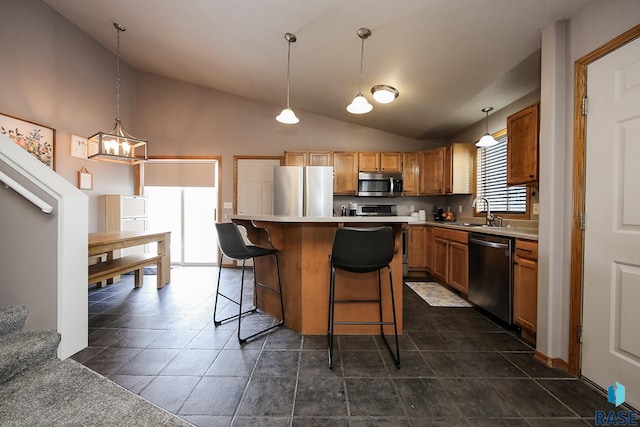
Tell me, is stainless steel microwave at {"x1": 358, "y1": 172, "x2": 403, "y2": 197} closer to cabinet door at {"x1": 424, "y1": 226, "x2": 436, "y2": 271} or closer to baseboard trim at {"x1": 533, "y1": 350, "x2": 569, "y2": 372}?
cabinet door at {"x1": 424, "y1": 226, "x2": 436, "y2": 271}

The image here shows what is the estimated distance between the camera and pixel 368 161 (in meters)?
4.56

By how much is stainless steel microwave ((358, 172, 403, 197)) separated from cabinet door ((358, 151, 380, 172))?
0.32 feet

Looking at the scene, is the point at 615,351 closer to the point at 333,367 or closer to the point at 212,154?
the point at 333,367

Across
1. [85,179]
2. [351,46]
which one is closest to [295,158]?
[351,46]

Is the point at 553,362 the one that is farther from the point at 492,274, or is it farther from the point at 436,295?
the point at 436,295

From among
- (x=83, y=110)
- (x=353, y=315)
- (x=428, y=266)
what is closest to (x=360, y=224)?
(x=353, y=315)

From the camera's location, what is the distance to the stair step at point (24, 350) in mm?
1189

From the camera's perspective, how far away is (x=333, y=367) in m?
1.78


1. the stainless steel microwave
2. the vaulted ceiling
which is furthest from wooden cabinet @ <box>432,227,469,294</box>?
the vaulted ceiling

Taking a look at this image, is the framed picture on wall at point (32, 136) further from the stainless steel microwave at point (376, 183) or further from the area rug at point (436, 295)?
the area rug at point (436, 295)

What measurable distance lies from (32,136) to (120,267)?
197 cm

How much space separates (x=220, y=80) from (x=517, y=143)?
4336mm

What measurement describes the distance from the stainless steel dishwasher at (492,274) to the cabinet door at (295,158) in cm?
286

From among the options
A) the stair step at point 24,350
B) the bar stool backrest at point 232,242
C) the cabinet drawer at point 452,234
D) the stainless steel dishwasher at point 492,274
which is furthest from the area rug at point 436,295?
the stair step at point 24,350
